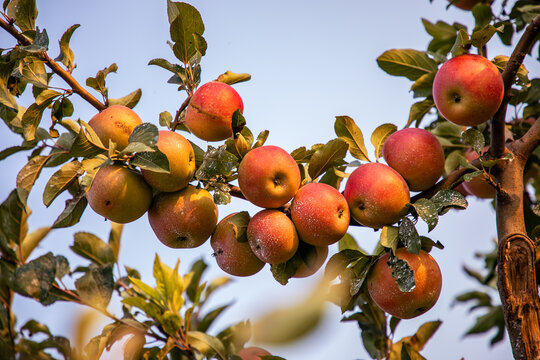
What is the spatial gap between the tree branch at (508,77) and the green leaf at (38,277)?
1.49 m

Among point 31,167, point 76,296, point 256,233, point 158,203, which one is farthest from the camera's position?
point 76,296

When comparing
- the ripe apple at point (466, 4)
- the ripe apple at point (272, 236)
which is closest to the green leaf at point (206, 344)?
the ripe apple at point (272, 236)

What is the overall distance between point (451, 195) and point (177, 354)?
4.50 feet

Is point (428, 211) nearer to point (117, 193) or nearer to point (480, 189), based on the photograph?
point (117, 193)

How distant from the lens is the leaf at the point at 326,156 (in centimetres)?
146

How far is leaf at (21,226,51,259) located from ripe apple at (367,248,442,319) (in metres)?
1.43

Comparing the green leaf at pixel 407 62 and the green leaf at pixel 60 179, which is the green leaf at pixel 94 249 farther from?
the green leaf at pixel 407 62

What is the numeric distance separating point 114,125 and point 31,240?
0.98 meters

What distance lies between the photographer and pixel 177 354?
2139 mm

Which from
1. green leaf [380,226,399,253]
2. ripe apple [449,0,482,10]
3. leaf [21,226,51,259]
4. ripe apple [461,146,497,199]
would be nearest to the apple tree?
green leaf [380,226,399,253]

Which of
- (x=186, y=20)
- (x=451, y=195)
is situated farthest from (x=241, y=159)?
(x=451, y=195)

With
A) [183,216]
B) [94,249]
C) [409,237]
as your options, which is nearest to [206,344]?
[94,249]

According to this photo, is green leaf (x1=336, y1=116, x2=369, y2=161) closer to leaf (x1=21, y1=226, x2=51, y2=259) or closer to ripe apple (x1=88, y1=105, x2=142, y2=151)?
ripe apple (x1=88, y1=105, x2=142, y2=151)

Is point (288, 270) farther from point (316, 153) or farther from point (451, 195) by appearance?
point (451, 195)
